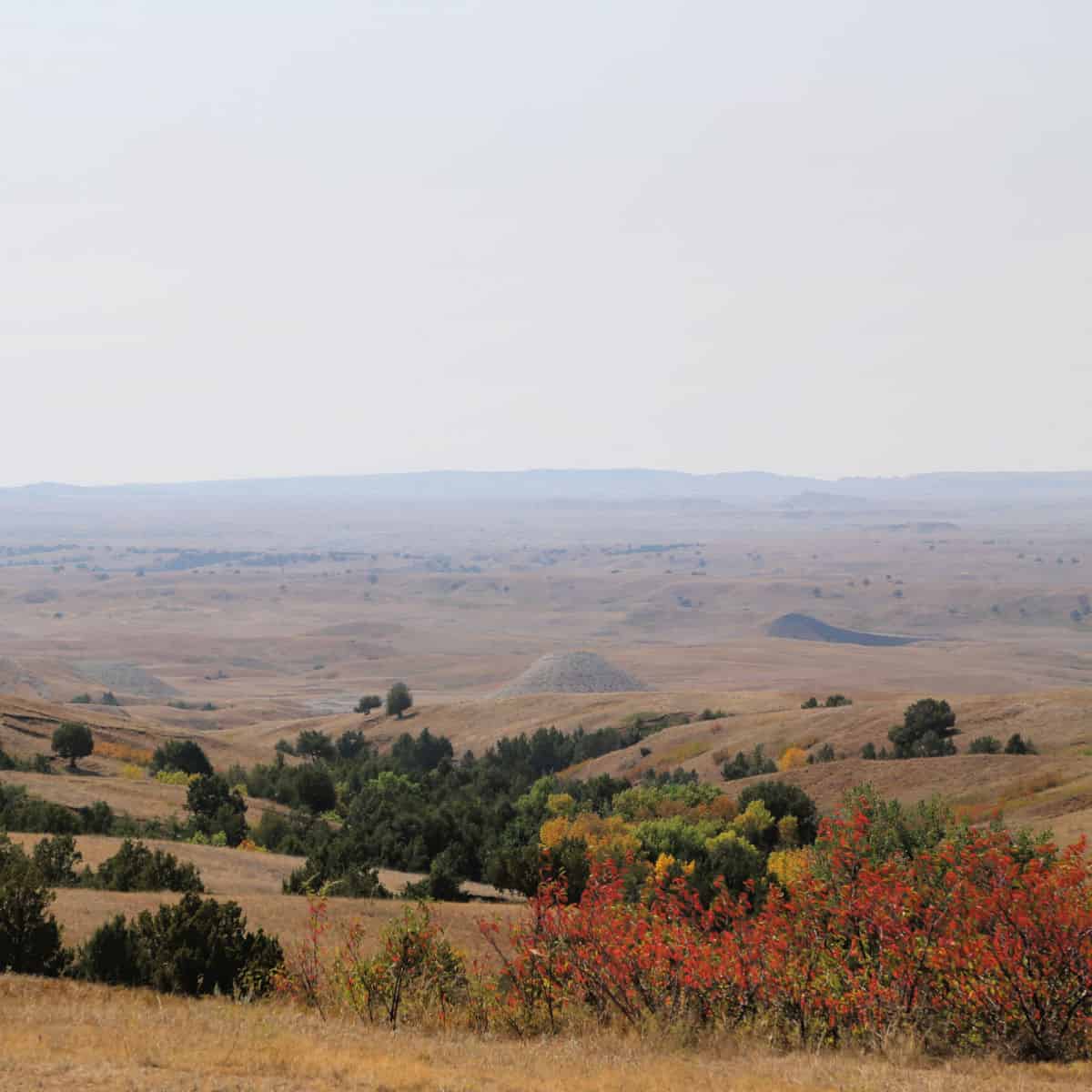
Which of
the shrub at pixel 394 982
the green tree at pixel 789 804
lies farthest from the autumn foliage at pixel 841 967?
the green tree at pixel 789 804

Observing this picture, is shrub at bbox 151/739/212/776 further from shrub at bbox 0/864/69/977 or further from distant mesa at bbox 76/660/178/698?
distant mesa at bbox 76/660/178/698

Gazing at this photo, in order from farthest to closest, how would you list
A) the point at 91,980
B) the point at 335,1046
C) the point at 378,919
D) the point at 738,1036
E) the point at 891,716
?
the point at 891,716
the point at 378,919
the point at 91,980
the point at 738,1036
the point at 335,1046

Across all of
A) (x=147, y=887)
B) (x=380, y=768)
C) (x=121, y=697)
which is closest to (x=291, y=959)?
(x=147, y=887)

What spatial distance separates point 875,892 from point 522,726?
2925 inches

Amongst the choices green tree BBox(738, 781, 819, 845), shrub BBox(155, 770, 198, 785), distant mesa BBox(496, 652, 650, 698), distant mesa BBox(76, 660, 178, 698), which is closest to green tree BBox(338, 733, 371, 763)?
shrub BBox(155, 770, 198, 785)

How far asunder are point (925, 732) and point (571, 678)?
6536 cm

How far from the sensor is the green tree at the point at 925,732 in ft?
193

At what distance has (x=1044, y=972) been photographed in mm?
16312

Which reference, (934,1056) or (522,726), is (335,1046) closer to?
(934,1056)

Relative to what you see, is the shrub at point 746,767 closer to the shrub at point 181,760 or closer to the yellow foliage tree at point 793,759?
the yellow foliage tree at point 793,759

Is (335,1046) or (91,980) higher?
(335,1046)

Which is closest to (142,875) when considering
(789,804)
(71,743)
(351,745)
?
(789,804)

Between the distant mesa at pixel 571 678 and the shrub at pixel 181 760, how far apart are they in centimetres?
5574

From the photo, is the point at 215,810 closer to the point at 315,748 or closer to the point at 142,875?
the point at 142,875
